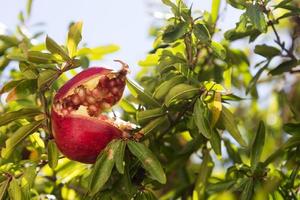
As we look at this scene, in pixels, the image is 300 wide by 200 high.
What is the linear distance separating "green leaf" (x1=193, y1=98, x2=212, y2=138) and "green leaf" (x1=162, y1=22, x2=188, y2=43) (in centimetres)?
21

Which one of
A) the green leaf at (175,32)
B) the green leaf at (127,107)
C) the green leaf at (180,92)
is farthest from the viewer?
the green leaf at (127,107)

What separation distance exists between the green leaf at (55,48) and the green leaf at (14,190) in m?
0.38

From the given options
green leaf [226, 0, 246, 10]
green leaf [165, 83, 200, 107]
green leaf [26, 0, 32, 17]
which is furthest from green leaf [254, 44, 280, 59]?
green leaf [26, 0, 32, 17]

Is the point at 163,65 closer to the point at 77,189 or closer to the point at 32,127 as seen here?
the point at 32,127

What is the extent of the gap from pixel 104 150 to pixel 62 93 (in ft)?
0.76

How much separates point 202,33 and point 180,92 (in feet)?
0.70

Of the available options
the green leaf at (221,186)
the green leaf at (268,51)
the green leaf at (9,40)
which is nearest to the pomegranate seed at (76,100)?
the green leaf at (221,186)

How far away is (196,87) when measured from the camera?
167 cm

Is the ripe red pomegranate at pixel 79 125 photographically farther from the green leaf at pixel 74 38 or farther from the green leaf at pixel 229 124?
the green leaf at pixel 229 124

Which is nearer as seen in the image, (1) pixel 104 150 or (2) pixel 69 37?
(1) pixel 104 150

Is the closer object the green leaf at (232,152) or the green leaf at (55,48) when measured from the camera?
the green leaf at (55,48)

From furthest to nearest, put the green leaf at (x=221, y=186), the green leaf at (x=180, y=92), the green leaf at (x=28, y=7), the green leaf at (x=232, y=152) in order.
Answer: the green leaf at (x=28, y=7), the green leaf at (x=232, y=152), the green leaf at (x=221, y=186), the green leaf at (x=180, y=92)

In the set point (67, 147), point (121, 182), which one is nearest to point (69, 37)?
point (67, 147)

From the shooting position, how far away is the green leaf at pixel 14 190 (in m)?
1.60
